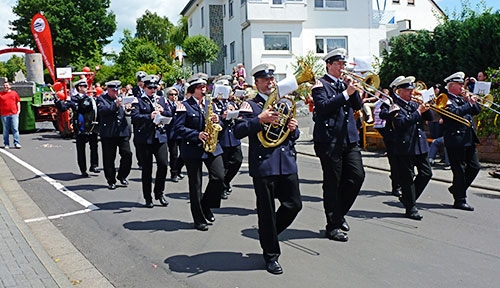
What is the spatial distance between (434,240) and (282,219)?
6.64 ft

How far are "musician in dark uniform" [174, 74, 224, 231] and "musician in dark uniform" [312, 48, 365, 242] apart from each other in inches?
53.4

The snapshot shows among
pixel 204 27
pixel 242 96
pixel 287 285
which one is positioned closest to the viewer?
pixel 287 285

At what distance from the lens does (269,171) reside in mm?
5379

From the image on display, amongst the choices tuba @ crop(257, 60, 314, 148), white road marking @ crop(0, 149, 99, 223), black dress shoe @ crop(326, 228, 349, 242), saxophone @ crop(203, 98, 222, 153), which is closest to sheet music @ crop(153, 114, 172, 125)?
saxophone @ crop(203, 98, 222, 153)

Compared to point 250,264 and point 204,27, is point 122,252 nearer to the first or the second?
point 250,264

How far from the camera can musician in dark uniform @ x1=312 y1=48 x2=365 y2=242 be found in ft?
20.7

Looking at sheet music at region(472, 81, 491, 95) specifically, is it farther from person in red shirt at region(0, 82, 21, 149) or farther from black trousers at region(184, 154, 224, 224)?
person in red shirt at region(0, 82, 21, 149)

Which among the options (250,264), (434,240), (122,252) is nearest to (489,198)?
(434,240)

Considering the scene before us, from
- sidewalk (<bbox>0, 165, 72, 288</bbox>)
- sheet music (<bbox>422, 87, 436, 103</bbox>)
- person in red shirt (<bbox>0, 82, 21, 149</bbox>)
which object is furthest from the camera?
person in red shirt (<bbox>0, 82, 21, 149</bbox>)

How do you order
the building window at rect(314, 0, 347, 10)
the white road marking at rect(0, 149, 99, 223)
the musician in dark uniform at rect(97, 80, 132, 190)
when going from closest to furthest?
the white road marking at rect(0, 149, 99, 223) → the musician in dark uniform at rect(97, 80, 132, 190) → the building window at rect(314, 0, 347, 10)

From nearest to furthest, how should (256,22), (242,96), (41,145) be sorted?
(242,96) → (41,145) → (256,22)

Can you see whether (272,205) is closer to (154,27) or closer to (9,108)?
(9,108)

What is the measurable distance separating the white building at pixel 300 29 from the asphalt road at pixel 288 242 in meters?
22.9

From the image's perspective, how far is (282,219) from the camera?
5617 millimetres
